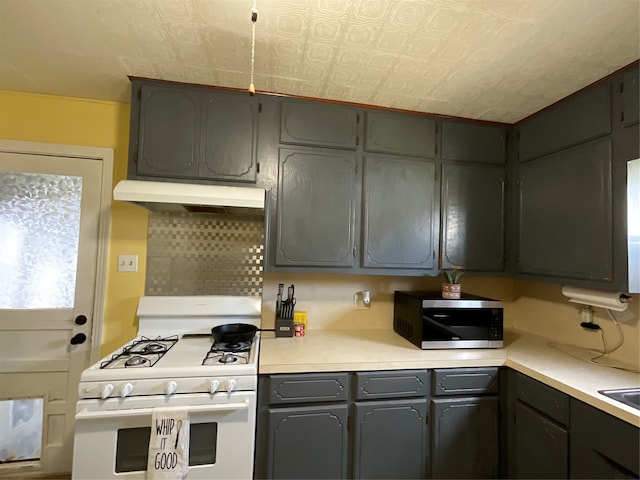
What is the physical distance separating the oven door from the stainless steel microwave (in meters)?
1.03

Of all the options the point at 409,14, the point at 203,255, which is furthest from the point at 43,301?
the point at 409,14

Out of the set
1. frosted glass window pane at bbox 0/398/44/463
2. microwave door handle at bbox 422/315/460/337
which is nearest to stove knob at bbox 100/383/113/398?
frosted glass window pane at bbox 0/398/44/463

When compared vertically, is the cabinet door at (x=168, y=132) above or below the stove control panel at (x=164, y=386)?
above

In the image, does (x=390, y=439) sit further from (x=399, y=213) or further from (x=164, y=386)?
(x=399, y=213)

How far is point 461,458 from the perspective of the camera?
1.56 metres

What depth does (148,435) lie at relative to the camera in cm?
130

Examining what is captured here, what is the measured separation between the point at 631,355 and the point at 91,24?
3.09 meters

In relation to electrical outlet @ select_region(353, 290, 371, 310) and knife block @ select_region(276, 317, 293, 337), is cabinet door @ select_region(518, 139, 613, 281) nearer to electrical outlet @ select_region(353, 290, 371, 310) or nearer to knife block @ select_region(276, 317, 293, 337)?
electrical outlet @ select_region(353, 290, 371, 310)

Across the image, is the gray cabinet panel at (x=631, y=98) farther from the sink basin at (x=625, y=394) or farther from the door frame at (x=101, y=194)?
the door frame at (x=101, y=194)

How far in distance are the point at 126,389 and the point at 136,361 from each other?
0.48 ft

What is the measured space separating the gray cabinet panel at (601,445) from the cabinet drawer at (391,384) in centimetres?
62

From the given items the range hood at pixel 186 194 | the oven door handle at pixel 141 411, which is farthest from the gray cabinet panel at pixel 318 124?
the oven door handle at pixel 141 411

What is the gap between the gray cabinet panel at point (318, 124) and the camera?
1.82m

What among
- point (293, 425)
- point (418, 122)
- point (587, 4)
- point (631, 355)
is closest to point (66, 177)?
point (293, 425)
